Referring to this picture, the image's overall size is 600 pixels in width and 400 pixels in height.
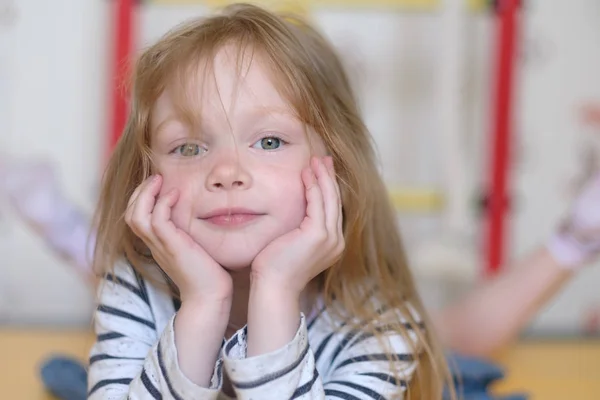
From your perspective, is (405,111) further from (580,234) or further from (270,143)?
(270,143)

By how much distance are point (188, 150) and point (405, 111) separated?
0.95 metres

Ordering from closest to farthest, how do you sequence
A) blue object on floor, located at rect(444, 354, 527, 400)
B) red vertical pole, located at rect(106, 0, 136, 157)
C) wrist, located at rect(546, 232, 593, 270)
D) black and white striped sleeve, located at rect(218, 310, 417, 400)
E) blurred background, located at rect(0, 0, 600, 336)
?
black and white striped sleeve, located at rect(218, 310, 417, 400)
blue object on floor, located at rect(444, 354, 527, 400)
wrist, located at rect(546, 232, 593, 270)
red vertical pole, located at rect(106, 0, 136, 157)
blurred background, located at rect(0, 0, 600, 336)

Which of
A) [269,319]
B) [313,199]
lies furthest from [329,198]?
[269,319]

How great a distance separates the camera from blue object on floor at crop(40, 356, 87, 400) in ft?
3.46

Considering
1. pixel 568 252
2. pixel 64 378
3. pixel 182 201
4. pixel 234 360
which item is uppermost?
pixel 182 201

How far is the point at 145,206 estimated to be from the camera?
28.1 inches

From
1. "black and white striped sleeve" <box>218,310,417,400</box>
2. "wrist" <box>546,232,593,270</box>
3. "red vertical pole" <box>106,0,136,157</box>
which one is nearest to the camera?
"black and white striped sleeve" <box>218,310,417,400</box>

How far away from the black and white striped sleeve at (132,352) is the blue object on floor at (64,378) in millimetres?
284

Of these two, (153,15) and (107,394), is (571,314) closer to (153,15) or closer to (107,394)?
(153,15)

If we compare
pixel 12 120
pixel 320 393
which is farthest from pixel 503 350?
pixel 12 120

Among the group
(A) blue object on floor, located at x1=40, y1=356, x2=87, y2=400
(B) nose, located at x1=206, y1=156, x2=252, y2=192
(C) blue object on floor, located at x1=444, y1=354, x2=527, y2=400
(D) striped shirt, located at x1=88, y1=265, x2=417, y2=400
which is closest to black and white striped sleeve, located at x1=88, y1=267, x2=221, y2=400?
(D) striped shirt, located at x1=88, y1=265, x2=417, y2=400

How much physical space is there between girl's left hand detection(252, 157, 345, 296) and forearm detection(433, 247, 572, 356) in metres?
0.55

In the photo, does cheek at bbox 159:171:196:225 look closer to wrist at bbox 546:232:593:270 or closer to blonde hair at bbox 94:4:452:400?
blonde hair at bbox 94:4:452:400

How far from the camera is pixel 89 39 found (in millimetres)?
1582
